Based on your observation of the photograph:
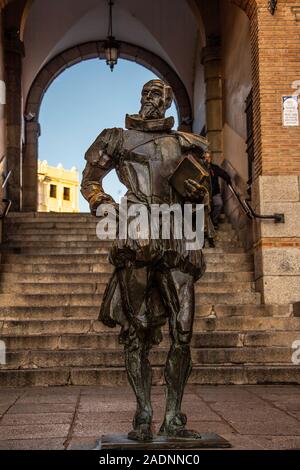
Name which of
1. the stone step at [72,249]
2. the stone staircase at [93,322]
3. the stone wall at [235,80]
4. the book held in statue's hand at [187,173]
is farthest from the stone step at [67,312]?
the book held in statue's hand at [187,173]

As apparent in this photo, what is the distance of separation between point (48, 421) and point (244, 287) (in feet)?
17.3

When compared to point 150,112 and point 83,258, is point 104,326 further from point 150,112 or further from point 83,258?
point 150,112

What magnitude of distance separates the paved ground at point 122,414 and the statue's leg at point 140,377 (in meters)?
0.33

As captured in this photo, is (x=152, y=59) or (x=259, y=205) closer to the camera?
(x=259, y=205)

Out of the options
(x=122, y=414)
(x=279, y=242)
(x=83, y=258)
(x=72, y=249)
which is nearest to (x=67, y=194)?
(x=72, y=249)

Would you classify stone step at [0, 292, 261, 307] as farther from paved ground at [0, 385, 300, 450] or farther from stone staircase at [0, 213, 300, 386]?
paved ground at [0, 385, 300, 450]

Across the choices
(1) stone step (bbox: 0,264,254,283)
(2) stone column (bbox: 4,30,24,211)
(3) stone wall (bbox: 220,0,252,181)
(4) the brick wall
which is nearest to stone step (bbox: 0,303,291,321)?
(1) stone step (bbox: 0,264,254,283)

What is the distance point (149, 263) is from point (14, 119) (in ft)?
42.3

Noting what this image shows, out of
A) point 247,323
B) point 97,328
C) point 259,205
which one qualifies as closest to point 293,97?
point 259,205

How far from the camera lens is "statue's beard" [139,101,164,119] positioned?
4273mm

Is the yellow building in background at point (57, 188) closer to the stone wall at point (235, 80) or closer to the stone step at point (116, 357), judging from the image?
the stone wall at point (235, 80)

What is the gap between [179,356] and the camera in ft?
13.0
